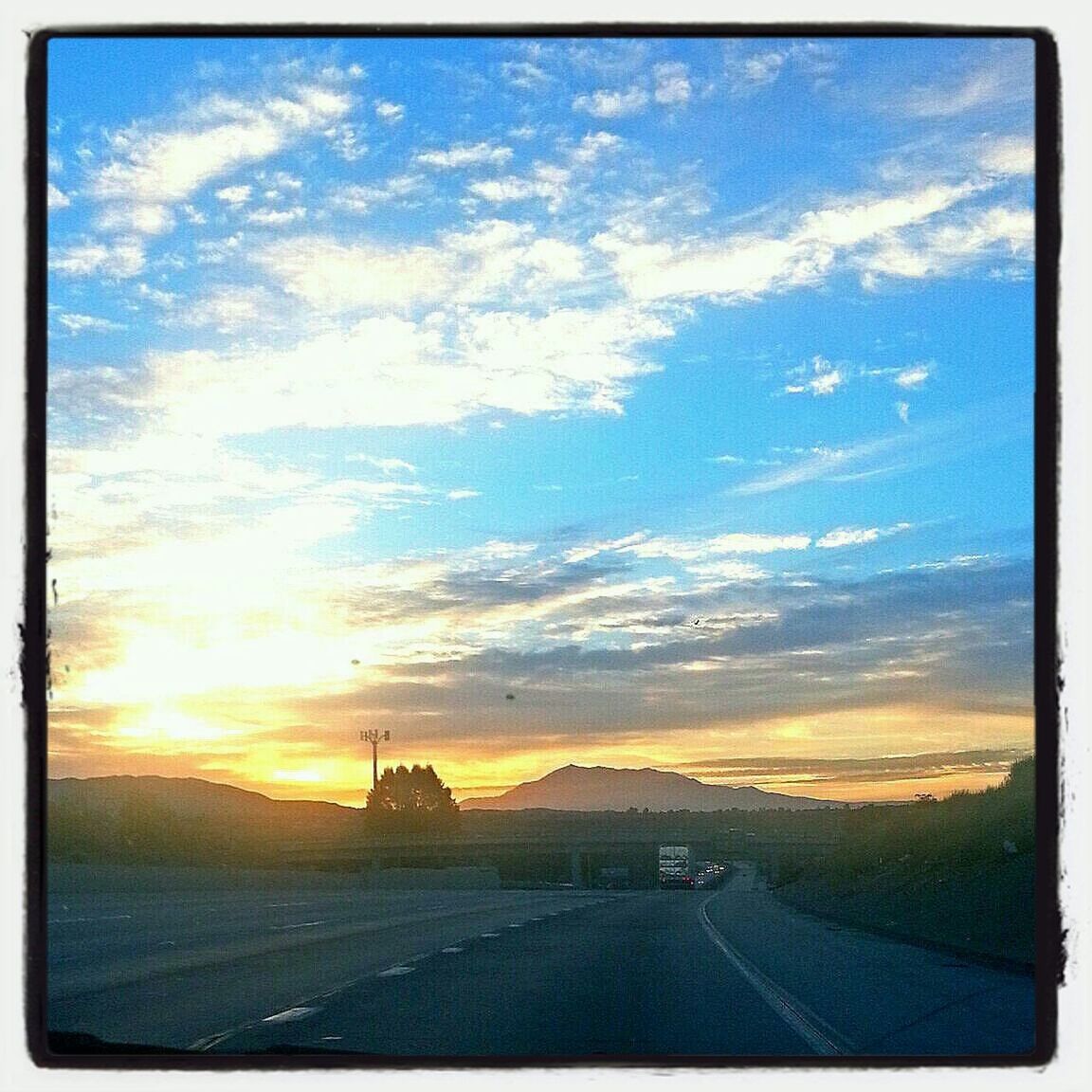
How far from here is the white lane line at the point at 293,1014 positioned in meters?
14.4

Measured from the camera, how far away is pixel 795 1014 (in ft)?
48.5

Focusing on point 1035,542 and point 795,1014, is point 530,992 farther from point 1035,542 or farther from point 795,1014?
point 1035,542

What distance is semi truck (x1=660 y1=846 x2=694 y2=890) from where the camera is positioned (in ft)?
379

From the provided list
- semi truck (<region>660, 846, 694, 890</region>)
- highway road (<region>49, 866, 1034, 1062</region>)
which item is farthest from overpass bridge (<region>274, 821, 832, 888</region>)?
highway road (<region>49, 866, 1034, 1062</region>)

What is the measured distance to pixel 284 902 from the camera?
5331 centimetres

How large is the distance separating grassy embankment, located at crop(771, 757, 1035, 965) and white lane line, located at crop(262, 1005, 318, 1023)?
632cm

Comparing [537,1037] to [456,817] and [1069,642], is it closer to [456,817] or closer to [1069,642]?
[1069,642]

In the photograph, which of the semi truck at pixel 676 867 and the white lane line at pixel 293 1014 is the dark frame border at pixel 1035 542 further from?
the semi truck at pixel 676 867

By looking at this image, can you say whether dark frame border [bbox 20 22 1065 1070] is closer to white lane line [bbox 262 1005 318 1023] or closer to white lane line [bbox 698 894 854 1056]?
white lane line [bbox 698 894 854 1056]

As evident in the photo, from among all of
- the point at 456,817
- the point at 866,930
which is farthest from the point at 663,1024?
the point at 456,817

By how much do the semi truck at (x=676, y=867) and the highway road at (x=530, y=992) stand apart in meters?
81.4

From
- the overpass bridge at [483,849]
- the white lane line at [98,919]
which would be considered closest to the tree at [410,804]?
the overpass bridge at [483,849]

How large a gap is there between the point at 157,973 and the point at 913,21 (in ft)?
59.2

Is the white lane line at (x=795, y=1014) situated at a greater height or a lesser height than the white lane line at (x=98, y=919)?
greater
